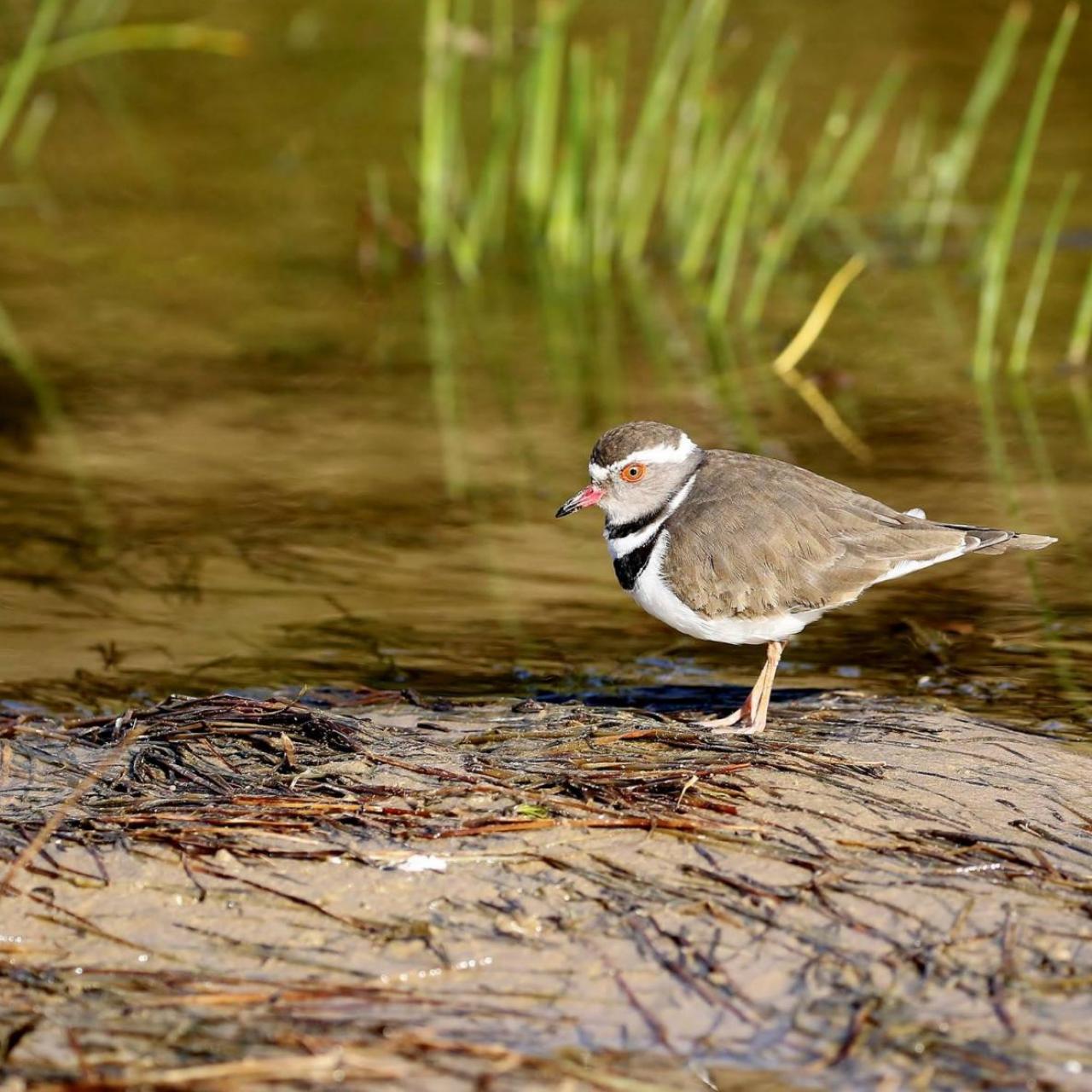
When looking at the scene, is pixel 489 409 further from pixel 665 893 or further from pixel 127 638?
pixel 665 893

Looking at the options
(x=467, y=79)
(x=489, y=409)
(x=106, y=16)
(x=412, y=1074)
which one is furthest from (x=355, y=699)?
(x=106, y=16)

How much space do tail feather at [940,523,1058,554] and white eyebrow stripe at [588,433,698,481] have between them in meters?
0.91

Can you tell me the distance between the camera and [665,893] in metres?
4.53

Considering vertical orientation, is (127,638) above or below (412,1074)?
below

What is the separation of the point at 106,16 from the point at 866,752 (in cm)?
1145

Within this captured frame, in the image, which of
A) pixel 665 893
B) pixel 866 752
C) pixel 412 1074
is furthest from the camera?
pixel 866 752

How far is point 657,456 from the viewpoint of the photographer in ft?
20.4

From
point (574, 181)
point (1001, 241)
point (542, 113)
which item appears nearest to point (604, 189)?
point (574, 181)

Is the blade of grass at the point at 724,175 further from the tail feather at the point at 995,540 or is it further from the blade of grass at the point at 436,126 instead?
the tail feather at the point at 995,540

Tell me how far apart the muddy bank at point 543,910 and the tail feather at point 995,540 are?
730mm

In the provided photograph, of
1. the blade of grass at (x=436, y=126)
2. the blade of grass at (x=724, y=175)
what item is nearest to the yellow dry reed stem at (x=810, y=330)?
the blade of grass at (x=724, y=175)

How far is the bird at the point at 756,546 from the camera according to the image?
5.80 metres

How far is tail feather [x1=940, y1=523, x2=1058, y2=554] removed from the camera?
235 inches

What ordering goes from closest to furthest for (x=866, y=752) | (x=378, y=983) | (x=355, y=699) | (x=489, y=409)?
(x=378, y=983)
(x=866, y=752)
(x=355, y=699)
(x=489, y=409)
